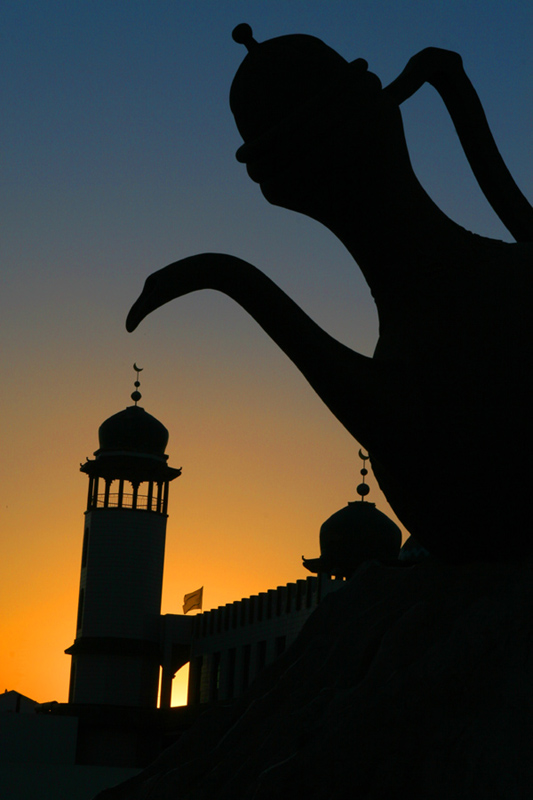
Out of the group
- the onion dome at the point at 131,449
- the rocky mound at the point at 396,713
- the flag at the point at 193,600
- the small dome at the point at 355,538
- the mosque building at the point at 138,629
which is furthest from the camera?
the flag at the point at 193,600

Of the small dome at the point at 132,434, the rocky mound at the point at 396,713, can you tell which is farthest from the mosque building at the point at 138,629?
the rocky mound at the point at 396,713

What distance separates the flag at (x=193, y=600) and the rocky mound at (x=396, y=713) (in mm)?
27302

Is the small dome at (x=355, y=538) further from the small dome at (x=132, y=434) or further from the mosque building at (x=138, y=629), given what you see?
the small dome at (x=132, y=434)

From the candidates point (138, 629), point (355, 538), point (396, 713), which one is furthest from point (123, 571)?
point (396, 713)

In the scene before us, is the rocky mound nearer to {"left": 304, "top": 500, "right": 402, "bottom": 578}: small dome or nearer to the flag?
{"left": 304, "top": 500, "right": 402, "bottom": 578}: small dome

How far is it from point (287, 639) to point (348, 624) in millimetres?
20748

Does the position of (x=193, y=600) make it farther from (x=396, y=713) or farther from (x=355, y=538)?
(x=396, y=713)

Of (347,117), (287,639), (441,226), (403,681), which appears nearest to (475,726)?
(403,681)

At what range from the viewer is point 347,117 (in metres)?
4.25

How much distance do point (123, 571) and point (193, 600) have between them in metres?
3.35

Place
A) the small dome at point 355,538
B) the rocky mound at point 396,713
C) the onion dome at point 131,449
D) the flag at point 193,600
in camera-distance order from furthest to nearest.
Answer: the flag at point 193,600 < the onion dome at point 131,449 < the small dome at point 355,538 < the rocky mound at point 396,713

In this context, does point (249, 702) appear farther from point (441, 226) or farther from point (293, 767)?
point (441, 226)

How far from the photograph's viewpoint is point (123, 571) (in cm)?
2916

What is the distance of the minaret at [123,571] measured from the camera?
2825cm
